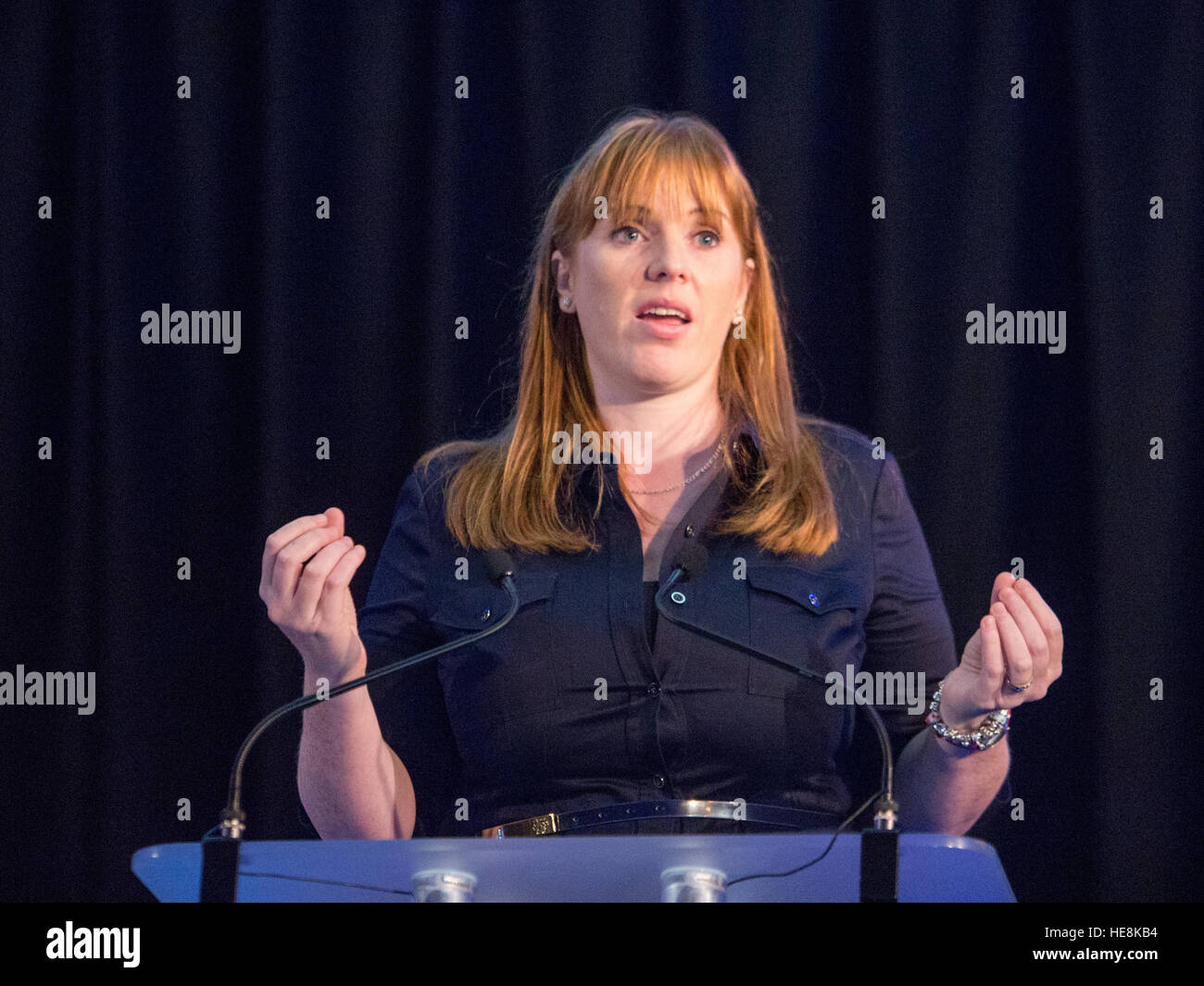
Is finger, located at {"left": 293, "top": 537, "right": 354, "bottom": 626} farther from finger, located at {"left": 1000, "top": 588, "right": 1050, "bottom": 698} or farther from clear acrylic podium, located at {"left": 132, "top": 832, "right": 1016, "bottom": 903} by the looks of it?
finger, located at {"left": 1000, "top": 588, "right": 1050, "bottom": 698}

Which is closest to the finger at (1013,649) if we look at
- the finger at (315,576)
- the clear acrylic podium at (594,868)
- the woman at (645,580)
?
the woman at (645,580)

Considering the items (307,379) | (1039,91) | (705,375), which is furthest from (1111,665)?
(307,379)

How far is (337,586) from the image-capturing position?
4.51 feet

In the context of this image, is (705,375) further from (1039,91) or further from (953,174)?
(1039,91)

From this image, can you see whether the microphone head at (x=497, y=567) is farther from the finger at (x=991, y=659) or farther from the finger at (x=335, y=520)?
the finger at (x=991, y=659)

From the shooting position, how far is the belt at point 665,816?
1.49 metres

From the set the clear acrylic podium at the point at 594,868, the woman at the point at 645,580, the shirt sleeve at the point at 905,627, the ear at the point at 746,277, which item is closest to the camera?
the clear acrylic podium at the point at 594,868

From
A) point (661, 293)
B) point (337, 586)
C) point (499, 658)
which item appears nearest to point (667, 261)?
point (661, 293)

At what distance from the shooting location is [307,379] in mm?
2141

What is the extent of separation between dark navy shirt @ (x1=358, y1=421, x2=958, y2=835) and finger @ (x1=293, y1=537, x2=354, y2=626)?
35cm

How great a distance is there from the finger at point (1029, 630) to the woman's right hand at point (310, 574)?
63cm

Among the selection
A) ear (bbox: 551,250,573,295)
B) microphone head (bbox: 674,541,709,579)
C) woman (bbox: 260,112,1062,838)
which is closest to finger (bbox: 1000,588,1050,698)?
woman (bbox: 260,112,1062,838)

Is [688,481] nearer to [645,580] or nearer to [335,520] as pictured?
[645,580]

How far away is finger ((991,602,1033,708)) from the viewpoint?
4.19 ft
